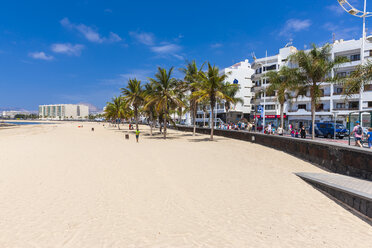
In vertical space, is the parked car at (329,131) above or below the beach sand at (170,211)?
above

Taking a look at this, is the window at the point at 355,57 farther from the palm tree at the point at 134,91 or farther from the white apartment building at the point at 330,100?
the palm tree at the point at 134,91

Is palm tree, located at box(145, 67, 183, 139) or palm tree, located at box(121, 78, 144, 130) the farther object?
palm tree, located at box(121, 78, 144, 130)

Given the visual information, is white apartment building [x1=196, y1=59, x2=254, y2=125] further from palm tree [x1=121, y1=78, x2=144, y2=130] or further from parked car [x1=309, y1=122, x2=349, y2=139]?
parked car [x1=309, y1=122, x2=349, y2=139]

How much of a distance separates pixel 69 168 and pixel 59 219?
19.3ft

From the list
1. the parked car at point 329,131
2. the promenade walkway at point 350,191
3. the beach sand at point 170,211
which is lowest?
the beach sand at point 170,211

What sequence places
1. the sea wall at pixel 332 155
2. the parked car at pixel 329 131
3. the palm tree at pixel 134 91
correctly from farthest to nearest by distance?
the palm tree at pixel 134 91 < the parked car at pixel 329 131 < the sea wall at pixel 332 155

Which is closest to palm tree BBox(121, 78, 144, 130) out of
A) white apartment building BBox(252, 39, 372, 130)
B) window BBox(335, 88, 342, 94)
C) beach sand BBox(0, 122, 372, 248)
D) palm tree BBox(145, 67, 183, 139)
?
palm tree BBox(145, 67, 183, 139)

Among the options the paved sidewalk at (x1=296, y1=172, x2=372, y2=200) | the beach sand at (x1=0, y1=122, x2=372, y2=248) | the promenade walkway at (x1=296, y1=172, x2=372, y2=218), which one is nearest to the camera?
the beach sand at (x1=0, y1=122, x2=372, y2=248)

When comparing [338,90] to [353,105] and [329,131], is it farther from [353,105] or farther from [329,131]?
[329,131]

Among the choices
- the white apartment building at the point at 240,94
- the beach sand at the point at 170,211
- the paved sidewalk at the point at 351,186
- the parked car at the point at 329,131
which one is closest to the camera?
the beach sand at the point at 170,211

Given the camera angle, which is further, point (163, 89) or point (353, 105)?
point (353, 105)

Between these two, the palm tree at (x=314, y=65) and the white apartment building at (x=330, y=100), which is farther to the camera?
the white apartment building at (x=330, y=100)

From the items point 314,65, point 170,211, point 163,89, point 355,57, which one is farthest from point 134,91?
point 355,57

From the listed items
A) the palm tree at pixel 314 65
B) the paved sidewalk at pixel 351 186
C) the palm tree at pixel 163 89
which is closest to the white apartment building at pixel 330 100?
the palm tree at pixel 314 65
